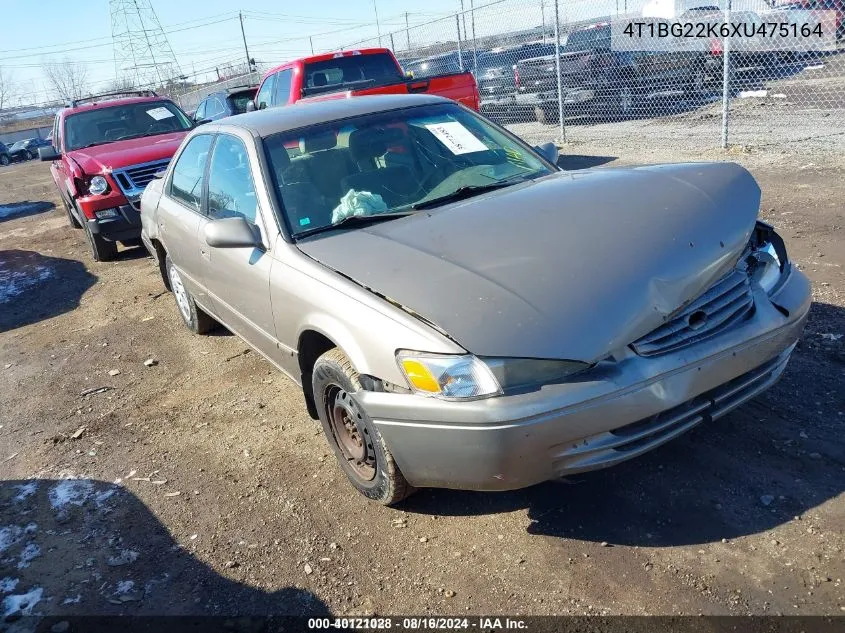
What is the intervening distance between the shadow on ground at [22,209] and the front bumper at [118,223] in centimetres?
735

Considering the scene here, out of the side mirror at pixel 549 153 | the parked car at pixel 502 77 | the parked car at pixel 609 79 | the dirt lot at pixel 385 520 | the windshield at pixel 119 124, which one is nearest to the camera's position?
the dirt lot at pixel 385 520

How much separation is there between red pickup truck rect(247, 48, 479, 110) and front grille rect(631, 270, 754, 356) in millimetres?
6648

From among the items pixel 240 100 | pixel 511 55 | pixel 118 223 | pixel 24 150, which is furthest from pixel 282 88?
pixel 24 150

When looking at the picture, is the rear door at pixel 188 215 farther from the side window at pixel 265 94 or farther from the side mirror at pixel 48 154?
the side window at pixel 265 94

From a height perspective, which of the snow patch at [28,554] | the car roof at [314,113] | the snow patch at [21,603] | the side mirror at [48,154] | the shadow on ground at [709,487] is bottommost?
the snow patch at [28,554]

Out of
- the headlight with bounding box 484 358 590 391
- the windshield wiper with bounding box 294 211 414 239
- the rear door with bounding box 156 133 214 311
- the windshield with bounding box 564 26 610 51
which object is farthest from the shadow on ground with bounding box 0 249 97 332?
the windshield with bounding box 564 26 610 51

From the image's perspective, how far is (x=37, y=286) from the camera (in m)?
8.13

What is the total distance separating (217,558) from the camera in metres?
2.98

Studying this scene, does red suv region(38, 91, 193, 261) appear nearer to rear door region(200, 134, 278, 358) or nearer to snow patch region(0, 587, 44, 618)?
rear door region(200, 134, 278, 358)

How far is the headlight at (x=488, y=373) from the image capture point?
241 centimetres

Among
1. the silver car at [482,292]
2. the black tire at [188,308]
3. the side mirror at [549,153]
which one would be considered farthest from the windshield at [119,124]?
the side mirror at [549,153]

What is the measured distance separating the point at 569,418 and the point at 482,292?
566mm

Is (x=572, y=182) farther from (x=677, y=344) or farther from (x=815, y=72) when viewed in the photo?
(x=815, y=72)

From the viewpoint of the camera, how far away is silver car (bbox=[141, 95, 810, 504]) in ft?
8.03
